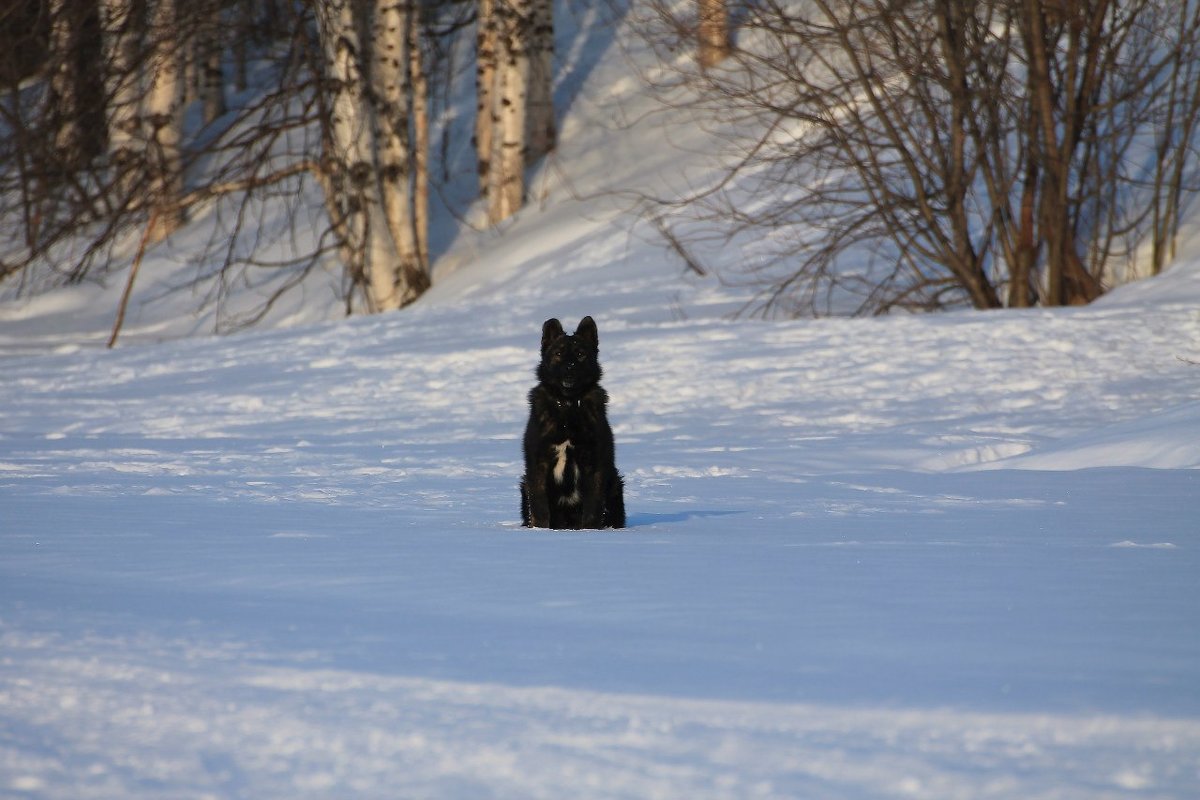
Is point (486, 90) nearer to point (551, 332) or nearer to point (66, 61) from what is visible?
point (66, 61)

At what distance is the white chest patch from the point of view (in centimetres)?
597

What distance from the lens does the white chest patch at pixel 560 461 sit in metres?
5.97

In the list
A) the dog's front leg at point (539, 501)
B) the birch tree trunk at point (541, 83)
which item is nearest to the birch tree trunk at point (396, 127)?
the birch tree trunk at point (541, 83)

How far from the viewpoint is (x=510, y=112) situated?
21.5m

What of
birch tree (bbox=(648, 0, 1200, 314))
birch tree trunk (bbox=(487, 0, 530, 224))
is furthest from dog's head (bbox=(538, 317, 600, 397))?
birch tree trunk (bbox=(487, 0, 530, 224))

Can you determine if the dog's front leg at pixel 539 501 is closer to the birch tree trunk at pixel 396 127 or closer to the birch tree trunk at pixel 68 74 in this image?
the birch tree trunk at pixel 68 74

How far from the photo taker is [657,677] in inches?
120

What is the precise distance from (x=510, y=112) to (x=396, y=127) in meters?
3.03

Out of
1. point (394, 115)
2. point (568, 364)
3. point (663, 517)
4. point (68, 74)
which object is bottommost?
point (663, 517)

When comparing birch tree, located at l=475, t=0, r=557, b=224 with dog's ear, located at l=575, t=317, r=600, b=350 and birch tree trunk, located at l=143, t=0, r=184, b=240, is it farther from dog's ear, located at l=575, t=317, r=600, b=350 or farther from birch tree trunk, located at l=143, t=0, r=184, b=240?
dog's ear, located at l=575, t=317, r=600, b=350

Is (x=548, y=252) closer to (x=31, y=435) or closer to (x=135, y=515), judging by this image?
(x=31, y=435)

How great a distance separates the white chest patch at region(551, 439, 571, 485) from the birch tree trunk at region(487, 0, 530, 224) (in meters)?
15.2

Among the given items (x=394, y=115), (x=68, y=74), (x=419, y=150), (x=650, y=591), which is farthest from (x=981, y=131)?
(x=650, y=591)

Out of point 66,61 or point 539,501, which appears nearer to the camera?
point 539,501
